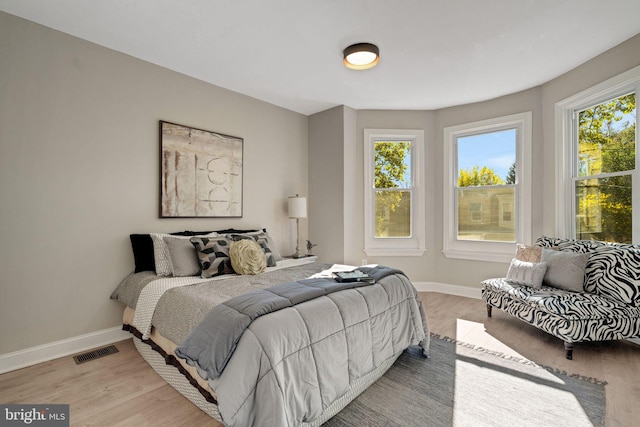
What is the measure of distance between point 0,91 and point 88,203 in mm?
991

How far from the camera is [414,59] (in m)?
3.03

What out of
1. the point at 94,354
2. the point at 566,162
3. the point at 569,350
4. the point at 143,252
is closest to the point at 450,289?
the point at 569,350

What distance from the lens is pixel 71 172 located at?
2604 mm

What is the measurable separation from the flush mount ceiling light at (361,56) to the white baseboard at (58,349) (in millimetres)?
3346

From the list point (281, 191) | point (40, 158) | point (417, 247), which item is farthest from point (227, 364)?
point (417, 247)

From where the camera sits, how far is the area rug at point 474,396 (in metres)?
1.79

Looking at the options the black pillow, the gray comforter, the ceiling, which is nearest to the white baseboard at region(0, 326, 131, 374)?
the black pillow

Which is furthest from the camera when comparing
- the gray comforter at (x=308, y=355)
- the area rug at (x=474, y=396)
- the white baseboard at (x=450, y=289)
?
the white baseboard at (x=450, y=289)

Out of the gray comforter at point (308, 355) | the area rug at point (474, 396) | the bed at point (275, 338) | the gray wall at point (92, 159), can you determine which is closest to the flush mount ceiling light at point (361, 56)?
the gray wall at point (92, 159)

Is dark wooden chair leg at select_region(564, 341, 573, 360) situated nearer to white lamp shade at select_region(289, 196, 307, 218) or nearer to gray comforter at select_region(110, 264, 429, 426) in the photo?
gray comforter at select_region(110, 264, 429, 426)

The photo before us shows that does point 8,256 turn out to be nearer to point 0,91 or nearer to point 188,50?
point 0,91

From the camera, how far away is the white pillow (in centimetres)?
302

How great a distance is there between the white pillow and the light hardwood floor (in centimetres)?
50

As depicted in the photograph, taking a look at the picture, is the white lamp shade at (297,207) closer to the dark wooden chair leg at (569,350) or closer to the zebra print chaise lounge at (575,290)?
the zebra print chaise lounge at (575,290)
